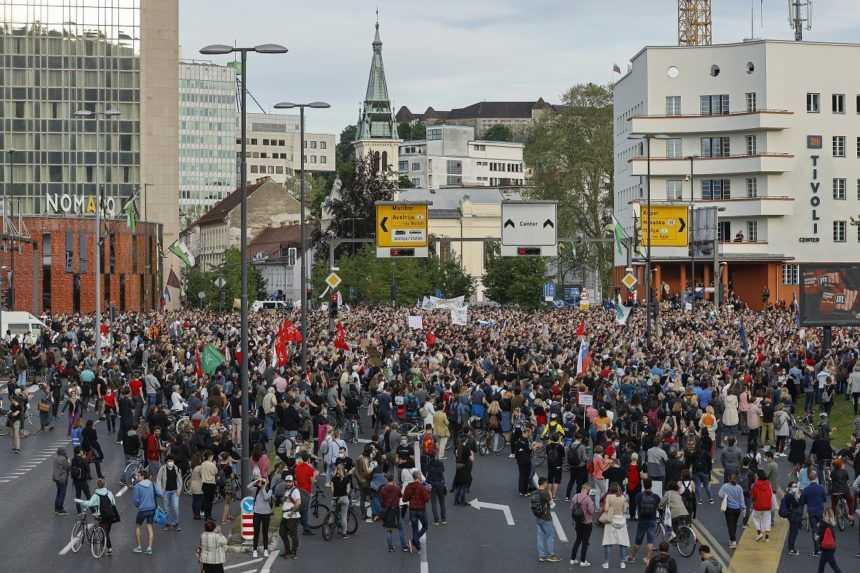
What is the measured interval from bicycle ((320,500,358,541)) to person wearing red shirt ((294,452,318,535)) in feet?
0.99

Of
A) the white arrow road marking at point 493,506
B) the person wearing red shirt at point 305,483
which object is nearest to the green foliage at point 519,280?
the white arrow road marking at point 493,506

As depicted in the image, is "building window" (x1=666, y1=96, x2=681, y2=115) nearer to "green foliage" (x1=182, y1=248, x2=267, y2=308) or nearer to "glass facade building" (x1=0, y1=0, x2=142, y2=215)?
"green foliage" (x1=182, y1=248, x2=267, y2=308)

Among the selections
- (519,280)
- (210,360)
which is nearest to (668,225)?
(210,360)

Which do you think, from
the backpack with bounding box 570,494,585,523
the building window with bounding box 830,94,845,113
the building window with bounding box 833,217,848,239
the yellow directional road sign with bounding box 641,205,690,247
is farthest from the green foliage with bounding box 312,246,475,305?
the backpack with bounding box 570,494,585,523

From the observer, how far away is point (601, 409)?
3095 cm

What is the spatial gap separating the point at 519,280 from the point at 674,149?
13.6m

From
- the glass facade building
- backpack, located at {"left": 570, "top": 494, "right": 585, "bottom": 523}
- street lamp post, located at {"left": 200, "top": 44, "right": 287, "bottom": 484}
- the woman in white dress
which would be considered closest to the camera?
the woman in white dress

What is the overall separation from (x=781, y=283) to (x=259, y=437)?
6962cm

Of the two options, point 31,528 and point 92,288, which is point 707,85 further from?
point 31,528

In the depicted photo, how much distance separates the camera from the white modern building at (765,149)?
96.2 metres

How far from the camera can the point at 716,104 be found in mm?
98250

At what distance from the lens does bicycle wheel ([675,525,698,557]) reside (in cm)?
2311

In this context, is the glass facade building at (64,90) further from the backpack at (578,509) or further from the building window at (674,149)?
the backpack at (578,509)

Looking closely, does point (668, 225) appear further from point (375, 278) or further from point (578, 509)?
point (375, 278)
